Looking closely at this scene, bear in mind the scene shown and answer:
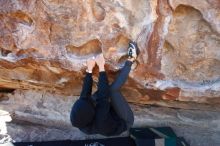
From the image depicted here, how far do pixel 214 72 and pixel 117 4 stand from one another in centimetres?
96

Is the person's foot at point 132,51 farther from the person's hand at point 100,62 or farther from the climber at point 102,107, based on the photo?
the person's hand at point 100,62

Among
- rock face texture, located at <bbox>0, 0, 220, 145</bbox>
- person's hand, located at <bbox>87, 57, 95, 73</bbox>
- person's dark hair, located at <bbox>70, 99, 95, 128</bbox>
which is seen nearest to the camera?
person's dark hair, located at <bbox>70, 99, 95, 128</bbox>

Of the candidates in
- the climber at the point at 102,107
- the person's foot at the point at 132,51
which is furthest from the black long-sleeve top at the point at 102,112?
the person's foot at the point at 132,51

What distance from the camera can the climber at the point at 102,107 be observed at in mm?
2668

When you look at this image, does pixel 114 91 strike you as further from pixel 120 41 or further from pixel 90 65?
pixel 120 41

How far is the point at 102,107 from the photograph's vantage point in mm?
2684

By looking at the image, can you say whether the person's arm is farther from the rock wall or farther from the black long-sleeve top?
the rock wall

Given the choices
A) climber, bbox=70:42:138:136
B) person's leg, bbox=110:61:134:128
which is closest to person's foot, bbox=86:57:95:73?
climber, bbox=70:42:138:136

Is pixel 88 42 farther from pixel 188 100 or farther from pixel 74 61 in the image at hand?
pixel 188 100

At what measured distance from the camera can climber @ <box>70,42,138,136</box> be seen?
2668mm

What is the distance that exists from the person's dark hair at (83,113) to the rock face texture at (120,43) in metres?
0.43

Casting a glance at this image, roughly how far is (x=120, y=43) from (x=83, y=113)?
649 mm

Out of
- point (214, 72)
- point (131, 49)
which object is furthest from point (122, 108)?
point (214, 72)

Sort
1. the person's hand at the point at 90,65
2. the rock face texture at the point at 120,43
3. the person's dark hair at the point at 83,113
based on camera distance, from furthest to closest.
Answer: the rock face texture at the point at 120,43 < the person's hand at the point at 90,65 < the person's dark hair at the point at 83,113
